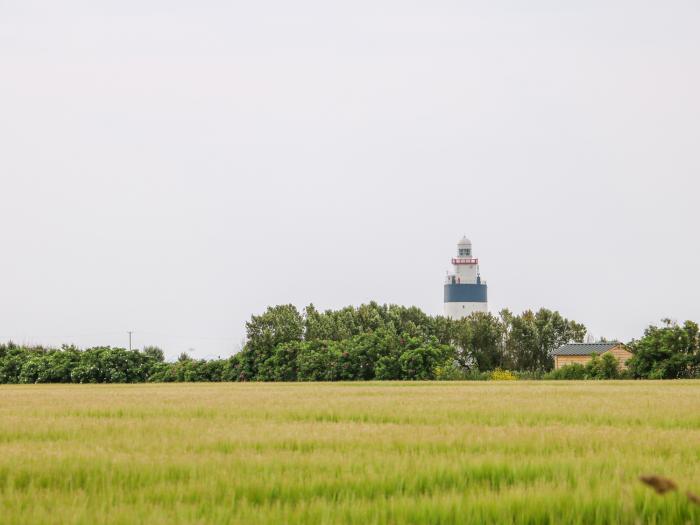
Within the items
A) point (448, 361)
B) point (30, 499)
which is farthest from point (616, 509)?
point (448, 361)

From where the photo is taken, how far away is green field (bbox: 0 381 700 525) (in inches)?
225

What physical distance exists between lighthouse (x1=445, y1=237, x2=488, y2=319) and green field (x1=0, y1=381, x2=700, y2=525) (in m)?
130

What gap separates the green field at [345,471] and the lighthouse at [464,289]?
427 feet

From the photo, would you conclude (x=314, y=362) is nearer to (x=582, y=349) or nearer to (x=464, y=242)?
(x=582, y=349)

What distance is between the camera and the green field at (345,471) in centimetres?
572

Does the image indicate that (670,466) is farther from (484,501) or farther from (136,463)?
(136,463)

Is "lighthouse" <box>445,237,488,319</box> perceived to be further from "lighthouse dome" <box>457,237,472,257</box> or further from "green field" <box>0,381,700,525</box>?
"green field" <box>0,381,700,525</box>

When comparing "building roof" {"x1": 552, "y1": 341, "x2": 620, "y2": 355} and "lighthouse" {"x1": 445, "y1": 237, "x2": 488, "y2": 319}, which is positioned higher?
"lighthouse" {"x1": 445, "y1": 237, "x2": 488, "y2": 319}

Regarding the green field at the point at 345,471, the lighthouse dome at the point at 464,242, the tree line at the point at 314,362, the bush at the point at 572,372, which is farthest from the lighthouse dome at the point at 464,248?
the green field at the point at 345,471

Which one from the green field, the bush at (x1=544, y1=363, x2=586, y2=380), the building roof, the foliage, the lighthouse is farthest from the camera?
the lighthouse

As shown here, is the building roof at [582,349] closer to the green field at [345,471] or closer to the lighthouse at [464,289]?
the lighthouse at [464,289]

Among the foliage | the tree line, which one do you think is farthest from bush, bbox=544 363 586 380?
the foliage

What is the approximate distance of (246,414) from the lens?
15172 mm

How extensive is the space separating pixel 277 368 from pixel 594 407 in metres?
37.6
